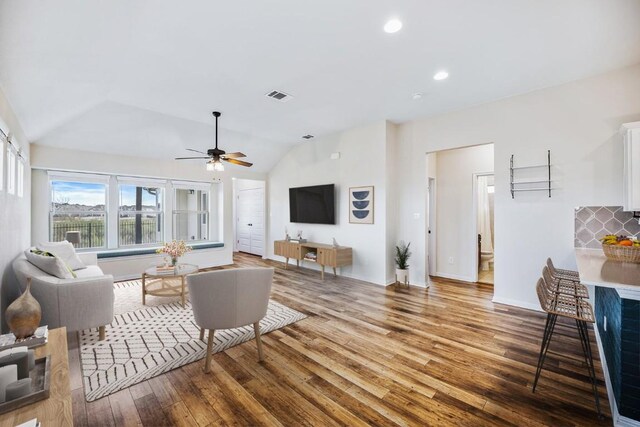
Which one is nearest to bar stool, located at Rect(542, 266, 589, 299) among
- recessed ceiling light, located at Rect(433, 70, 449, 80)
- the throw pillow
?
recessed ceiling light, located at Rect(433, 70, 449, 80)

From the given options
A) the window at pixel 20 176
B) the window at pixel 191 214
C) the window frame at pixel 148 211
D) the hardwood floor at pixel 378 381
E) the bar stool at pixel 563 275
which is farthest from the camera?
the window at pixel 191 214

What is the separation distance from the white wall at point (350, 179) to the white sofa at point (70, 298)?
3864 mm

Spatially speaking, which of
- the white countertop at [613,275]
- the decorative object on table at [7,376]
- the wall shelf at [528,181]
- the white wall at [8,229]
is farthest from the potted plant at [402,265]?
the white wall at [8,229]

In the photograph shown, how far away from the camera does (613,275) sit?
187 cm

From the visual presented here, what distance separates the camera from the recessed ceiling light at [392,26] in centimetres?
236

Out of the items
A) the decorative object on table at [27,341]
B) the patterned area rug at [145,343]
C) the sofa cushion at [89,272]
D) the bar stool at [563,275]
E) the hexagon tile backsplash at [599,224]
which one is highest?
the hexagon tile backsplash at [599,224]

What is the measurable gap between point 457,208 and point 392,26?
3.89 meters

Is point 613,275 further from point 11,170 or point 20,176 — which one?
point 20,176

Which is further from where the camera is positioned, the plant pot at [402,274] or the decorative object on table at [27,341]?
the plant pot at [402,274]

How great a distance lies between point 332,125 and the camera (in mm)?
5301

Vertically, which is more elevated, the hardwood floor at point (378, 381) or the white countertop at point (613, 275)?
the white countertop at point (613, 275)

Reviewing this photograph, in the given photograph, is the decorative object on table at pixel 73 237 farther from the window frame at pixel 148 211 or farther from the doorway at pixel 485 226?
the doorway at pixel 485 226

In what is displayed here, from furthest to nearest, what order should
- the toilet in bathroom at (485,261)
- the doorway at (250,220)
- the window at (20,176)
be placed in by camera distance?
1. the doorway at (250,220)
2. the toilet in bathroom at (485,261)
3. the window at (20,176)

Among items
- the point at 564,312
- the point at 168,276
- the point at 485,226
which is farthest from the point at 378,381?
the point at 485,226
